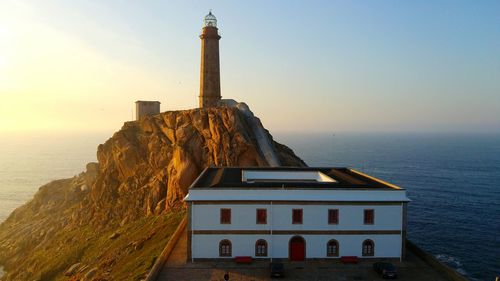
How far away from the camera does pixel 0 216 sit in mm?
120250

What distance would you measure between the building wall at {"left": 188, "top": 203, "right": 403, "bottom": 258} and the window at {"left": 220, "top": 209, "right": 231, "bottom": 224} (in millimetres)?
282

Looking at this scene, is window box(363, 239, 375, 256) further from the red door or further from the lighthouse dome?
the lighthouse dome

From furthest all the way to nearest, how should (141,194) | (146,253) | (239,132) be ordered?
(141,194) < (239,132) < (146,253)

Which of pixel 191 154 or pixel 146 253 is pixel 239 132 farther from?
pixel 146 253

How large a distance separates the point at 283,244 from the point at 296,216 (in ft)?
9.22

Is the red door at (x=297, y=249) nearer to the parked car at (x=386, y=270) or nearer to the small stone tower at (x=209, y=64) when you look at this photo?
the parked car at (x=386, y=270)

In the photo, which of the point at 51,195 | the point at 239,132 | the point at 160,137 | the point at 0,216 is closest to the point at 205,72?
the point at 160,137

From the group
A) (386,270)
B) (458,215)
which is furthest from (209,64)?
(458,215)

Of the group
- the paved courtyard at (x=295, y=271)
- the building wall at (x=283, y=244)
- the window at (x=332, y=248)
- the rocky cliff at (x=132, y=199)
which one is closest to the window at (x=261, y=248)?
the building wall at (x=283, y=244)

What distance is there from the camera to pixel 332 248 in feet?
120

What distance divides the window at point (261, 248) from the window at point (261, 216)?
185 cm

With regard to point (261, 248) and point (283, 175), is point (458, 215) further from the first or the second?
point (261, 248)

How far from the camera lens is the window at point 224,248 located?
3653cm

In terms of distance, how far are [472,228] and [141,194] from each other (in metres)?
61.6
